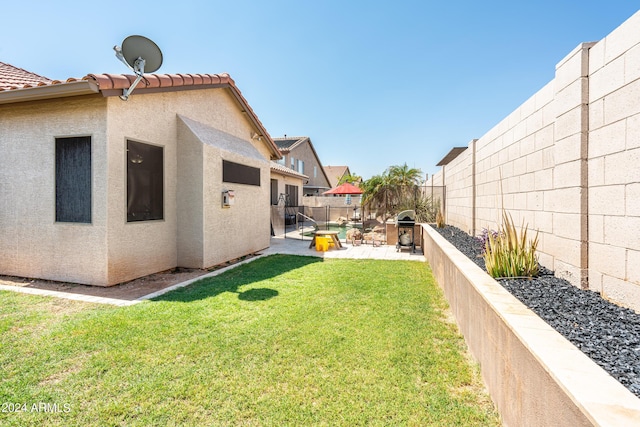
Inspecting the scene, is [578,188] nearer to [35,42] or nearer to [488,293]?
A: [488,293]

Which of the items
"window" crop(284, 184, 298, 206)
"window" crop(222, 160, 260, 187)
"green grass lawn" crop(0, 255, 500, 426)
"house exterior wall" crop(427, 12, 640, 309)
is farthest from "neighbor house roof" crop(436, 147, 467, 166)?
"green grass lawn" crop(0, 255, 500, 426)

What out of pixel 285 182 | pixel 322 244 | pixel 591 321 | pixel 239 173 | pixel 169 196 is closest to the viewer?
pixel 591 321

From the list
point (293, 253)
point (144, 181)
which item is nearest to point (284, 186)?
point (293, 253)

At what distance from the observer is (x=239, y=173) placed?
930 centimetres

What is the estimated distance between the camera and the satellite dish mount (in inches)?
226

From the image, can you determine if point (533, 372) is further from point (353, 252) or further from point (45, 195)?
point (353, 252)

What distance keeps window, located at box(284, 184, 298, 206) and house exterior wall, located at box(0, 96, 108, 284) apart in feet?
45.5

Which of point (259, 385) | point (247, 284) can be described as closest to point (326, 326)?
point (259, 385)

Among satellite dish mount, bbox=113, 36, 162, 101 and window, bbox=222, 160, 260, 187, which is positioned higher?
satellite dish mount, bbox=113, 36, 162, 101

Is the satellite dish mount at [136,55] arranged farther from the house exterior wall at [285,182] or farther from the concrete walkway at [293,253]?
the house exterior wall at [285,182]

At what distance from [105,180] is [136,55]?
2.57 m

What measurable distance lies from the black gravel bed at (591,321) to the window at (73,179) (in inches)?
301

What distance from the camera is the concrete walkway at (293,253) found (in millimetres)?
5371

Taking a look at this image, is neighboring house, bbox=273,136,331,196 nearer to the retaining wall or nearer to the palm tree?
the palm tree
